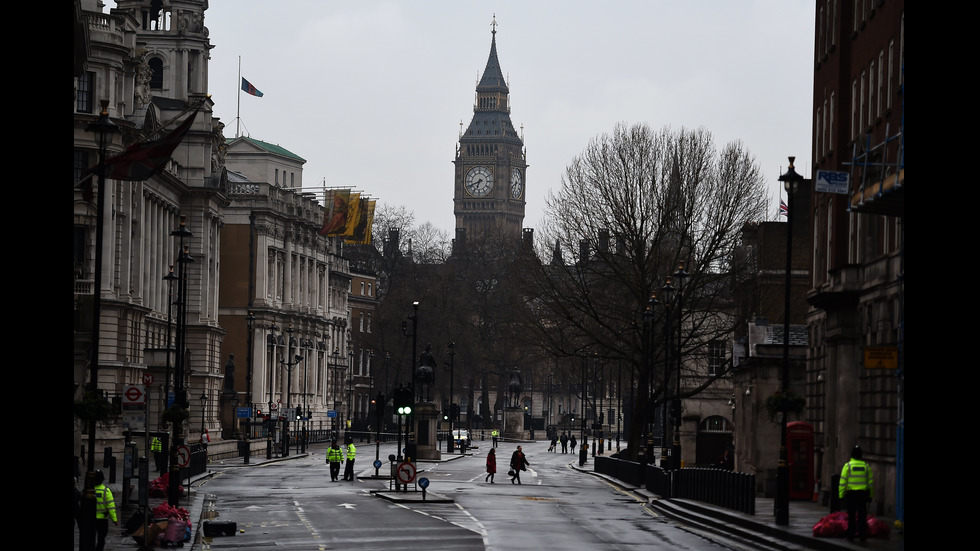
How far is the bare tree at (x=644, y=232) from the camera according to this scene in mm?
69500

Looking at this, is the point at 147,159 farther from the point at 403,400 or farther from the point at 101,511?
the point at 403,400

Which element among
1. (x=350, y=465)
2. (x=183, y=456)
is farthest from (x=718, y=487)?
(x=350, y=465)

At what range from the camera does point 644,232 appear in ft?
230

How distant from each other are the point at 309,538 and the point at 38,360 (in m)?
22.4

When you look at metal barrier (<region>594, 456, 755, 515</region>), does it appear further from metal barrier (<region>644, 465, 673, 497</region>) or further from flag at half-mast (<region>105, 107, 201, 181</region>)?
flag at half-mast (<region>105, 107, 201, 181</region>)

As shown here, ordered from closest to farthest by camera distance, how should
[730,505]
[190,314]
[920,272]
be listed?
[920,272], [730,505], [190,314]

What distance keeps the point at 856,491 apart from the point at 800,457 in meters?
16.3

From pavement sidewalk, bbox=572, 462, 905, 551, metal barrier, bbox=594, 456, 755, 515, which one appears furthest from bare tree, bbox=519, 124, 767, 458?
pavement sidewalk, bbox=572, 462, 905, 551

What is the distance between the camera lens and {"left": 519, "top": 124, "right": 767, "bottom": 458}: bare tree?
69500mm

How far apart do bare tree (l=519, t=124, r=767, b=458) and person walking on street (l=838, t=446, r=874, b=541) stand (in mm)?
39970

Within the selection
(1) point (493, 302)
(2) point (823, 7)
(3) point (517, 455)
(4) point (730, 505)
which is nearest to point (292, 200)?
(1) point (493, 302)

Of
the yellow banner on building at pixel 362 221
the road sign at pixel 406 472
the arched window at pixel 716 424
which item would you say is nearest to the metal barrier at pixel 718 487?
the road sign at pixel 406 472

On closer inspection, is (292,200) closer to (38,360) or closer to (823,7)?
(823,7)

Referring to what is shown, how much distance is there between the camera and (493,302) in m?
158
